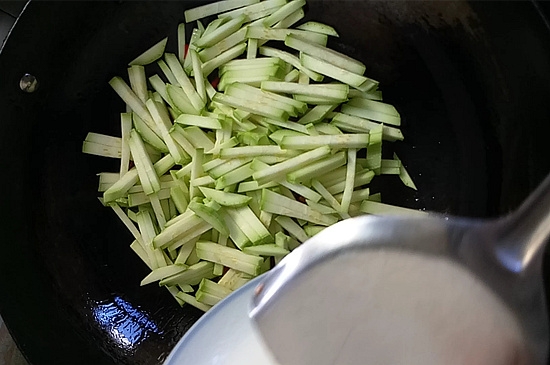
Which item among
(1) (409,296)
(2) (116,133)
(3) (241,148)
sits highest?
(2) (116,133)

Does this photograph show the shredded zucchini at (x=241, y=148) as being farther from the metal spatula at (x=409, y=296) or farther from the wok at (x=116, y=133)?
the metal spatula at (x=409, y=296)

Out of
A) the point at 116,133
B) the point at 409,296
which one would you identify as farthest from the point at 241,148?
the point at 409,296

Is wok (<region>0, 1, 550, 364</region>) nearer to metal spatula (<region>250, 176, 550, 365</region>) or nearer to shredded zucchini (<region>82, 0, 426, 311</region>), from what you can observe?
shredded zucchini (<region>82, 0, 426, 311</region>)

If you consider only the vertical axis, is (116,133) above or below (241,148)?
above

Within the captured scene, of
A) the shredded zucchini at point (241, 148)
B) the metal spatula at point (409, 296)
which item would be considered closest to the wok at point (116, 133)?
the shredded zucchini at point (241, 148)

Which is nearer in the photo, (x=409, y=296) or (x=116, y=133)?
(x=409, y=296)

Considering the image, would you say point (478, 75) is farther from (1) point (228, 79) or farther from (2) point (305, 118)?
(1) point (228, 79)

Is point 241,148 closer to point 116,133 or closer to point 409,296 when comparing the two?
point 116,133
